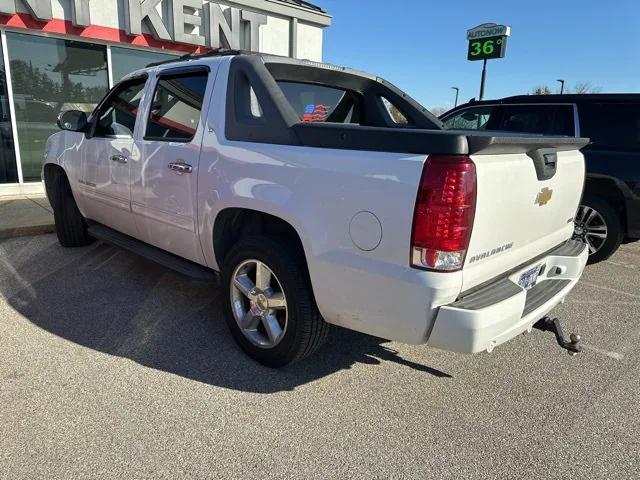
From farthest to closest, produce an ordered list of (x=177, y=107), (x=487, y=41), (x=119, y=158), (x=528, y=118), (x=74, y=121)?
(x=487, y=41), (x=528, y=118), (x=74, y=121), (x=119, y=158), (x=177, y=107)

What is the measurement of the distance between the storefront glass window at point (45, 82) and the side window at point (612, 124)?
8081 millimetres

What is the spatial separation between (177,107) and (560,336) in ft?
10.1

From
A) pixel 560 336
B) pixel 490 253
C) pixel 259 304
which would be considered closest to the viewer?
pixel 490 253

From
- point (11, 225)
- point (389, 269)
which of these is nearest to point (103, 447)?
point (389, 269)

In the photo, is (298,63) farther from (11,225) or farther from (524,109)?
(11,225)

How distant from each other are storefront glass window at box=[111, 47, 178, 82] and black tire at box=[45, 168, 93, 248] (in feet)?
14.1

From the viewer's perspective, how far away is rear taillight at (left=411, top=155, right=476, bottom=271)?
6.82 feet

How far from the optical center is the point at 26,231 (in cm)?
603

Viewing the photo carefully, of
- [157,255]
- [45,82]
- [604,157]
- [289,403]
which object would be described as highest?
[45,82]

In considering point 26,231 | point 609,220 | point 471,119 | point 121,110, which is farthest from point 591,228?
point 26,231

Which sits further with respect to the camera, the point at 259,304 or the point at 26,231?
the point at 26,231

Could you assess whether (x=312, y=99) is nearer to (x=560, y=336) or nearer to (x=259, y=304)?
(x=259, y=304)

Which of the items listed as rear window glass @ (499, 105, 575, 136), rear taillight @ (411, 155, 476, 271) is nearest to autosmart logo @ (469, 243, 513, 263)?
rear taillight @ (411, 155, 476, 271)

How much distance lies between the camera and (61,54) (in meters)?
8.43
